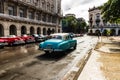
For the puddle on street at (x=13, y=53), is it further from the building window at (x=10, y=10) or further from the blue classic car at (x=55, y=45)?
the building window at (x=10, y=10)

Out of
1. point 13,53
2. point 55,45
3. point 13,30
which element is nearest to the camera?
point 55,45

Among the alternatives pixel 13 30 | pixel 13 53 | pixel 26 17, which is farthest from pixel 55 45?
pixel 26 17

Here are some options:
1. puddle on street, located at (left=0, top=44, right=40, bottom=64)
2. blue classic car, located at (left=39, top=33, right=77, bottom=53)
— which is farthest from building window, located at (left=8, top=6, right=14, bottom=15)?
blue classic car, located at (left=39, top=33, right=77, bottom=53)

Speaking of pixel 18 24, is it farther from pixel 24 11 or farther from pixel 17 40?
pixel 17 40

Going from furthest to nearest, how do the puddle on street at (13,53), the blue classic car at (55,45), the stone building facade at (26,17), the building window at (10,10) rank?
the building window at (10,10), the stone building facade at (26,17), the blue classic car at (55,45), the puddle on street at (13,53)

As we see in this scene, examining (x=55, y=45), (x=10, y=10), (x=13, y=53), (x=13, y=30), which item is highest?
(x=10, y=10)

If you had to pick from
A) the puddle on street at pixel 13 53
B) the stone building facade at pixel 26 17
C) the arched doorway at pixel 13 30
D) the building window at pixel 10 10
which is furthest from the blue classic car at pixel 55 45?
the arched doorway at pixel 13 30

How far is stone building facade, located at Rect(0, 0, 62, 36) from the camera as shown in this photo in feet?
100

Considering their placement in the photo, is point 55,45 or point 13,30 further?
point 13,30

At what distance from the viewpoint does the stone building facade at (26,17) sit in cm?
3054

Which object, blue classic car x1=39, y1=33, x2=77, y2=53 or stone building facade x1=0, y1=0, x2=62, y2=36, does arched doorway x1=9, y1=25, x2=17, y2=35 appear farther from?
blue classic car x1=39, y1=33, x2=77, y2=53

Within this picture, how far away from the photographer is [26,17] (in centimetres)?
3772

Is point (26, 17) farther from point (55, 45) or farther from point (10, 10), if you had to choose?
point (55, 45)

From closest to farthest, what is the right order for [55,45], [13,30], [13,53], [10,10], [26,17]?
[55,45] → [13,53] → [10,10] → [13,30] → [26,17]
